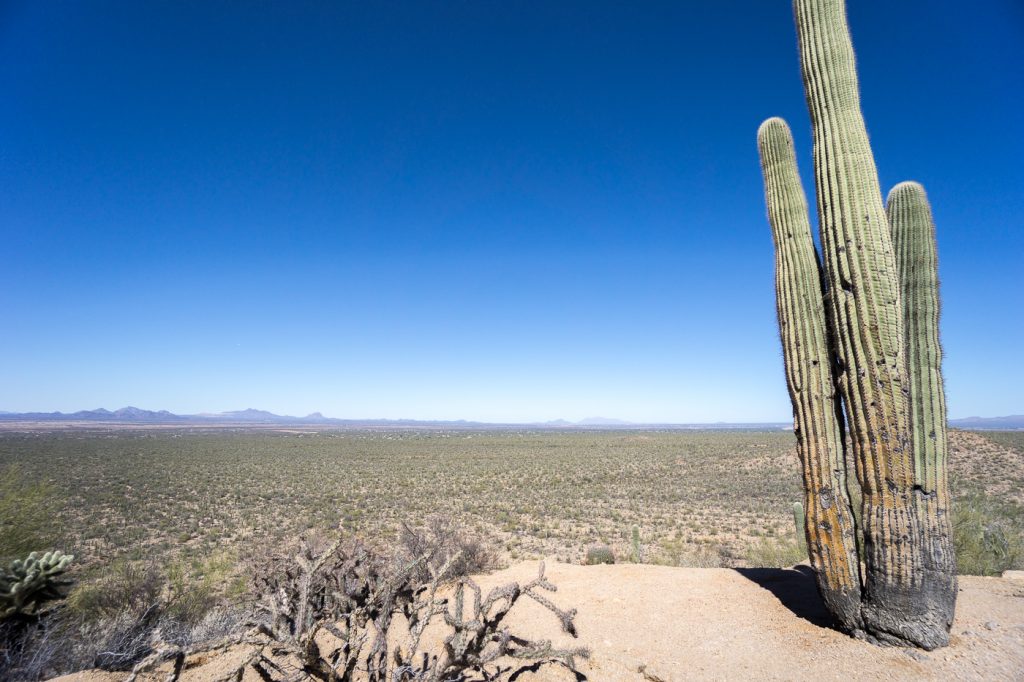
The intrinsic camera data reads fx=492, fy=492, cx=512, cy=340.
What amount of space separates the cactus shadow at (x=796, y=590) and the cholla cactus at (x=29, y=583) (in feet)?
22.9

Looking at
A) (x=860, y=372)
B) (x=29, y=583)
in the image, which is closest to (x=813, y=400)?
(x=860, y=372)

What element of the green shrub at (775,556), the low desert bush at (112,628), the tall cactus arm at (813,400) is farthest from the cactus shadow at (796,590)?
the low desert bush at (112,628)

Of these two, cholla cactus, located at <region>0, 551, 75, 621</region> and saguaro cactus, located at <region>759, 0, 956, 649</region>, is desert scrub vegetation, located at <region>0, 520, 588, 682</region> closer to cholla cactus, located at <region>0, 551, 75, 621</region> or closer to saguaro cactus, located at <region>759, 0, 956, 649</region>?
cholla cactus, located at <region>0, 551, 75, 621</region>

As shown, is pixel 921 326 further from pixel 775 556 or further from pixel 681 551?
pixel 681 551

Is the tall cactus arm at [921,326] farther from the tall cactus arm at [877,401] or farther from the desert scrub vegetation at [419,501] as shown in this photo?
the desert scrub vegetation at [419,501]

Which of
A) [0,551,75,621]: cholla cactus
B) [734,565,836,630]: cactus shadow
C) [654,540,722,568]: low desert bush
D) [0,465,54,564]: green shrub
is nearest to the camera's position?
[0,551,75,621]: cholla cactus

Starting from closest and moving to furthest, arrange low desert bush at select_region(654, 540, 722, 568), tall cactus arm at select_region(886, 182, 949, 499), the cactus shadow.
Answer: tall cactus arm at select_region(886, 182, 949, 499), the cactus shadow, low desert bush at select_region(654, 540, 722, 568)

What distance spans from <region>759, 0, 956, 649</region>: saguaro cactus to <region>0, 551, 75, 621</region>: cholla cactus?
685 cm

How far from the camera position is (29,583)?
162 inches

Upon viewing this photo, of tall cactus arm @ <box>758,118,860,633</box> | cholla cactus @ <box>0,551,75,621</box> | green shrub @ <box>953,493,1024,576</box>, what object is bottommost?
green shrub @ <box>953,493,1024,576</box>

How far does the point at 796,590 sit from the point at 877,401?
3.01m

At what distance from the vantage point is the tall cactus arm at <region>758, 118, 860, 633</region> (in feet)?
15.7

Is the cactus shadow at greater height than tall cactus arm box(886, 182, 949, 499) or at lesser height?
lesser

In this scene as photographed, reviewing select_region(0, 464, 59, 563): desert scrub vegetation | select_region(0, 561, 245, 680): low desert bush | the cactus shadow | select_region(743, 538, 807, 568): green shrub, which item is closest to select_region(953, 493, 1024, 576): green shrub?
select_region(743, 538, 807, 568): green shrub
